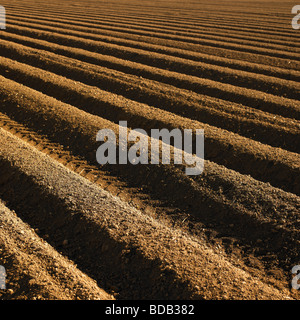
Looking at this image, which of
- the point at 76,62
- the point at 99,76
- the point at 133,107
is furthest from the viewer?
the point at 76,62

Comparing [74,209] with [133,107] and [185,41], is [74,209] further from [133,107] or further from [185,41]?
[185,41]

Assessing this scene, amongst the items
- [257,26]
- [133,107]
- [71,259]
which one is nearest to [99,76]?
[133,107]

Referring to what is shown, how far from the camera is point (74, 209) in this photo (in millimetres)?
3352

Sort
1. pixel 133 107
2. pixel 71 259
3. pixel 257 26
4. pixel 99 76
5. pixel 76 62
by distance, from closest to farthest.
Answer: pixel 71 259 < pixel 133 107 < pixel 99 76 < pixel 76 62 < pixel 257 26

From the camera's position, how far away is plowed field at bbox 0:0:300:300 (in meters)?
2.72

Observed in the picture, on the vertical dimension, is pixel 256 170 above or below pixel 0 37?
below

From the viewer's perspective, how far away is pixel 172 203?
3.77 meters

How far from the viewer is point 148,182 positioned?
160 inches

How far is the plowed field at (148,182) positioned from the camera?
107 inches

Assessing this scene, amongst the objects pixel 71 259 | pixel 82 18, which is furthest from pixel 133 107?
pixel 82 18

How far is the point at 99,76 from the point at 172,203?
4391 mm
